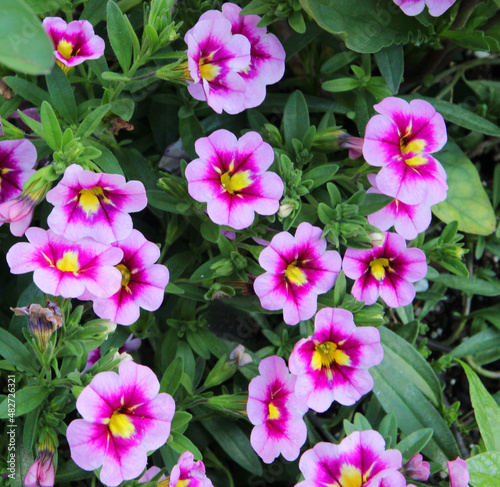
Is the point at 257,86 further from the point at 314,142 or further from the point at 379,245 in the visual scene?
the point at 379,245

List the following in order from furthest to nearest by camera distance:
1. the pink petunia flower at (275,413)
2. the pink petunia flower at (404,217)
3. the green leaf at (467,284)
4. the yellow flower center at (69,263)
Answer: the green leaf at (467,284) < the pink petunia flower at (404,217) < the pink petunia flower at (275,413) < the yellow flower center at (69,263)

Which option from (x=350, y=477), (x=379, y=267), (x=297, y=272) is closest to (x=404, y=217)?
(x=379, y=267)

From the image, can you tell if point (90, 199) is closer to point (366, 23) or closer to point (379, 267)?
point (379, 267)

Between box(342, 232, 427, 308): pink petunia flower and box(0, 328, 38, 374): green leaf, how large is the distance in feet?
2.69

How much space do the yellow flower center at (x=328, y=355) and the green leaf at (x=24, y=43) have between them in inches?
37.0

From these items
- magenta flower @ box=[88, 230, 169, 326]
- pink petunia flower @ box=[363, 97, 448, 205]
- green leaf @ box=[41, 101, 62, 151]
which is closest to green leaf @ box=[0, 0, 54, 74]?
green leaf @ box=[41, 101, 62, 151]

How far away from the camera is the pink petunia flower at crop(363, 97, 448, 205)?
144 centimetres

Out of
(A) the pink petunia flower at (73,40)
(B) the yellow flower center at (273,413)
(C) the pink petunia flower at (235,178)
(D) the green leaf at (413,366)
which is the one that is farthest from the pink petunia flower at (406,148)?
(A) the pink petunia flower at (73,40)

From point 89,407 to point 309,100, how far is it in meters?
1.11

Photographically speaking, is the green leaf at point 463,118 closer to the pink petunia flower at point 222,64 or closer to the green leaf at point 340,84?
the green leaf at point 340,84

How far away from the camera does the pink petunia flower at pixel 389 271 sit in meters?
1.54

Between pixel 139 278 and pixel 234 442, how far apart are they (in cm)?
59

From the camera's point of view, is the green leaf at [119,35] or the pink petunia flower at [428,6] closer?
the green leaf at [119,35]

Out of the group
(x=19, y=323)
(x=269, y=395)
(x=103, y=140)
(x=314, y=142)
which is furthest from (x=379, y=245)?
(x=19, y=323)
